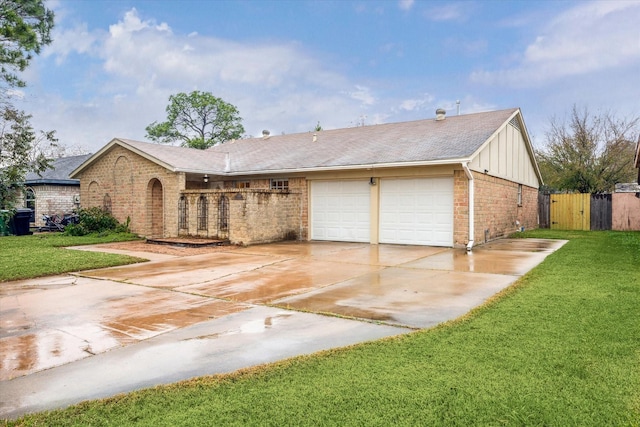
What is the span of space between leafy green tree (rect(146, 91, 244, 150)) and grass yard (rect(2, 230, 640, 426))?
128 feet

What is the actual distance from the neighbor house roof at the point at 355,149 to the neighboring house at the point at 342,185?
2.3 inches

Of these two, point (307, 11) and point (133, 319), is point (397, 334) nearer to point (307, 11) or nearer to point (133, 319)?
point (133, 319)

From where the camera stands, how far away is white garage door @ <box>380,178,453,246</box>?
13891 millimetres

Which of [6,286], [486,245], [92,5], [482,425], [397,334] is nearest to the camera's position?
[482,425]

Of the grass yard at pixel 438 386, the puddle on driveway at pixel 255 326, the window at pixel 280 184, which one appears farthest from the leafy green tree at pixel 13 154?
the window at pixel 280 184

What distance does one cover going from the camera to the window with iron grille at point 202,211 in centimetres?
1596

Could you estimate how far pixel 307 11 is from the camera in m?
18.6

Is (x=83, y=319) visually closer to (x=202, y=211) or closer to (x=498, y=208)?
(x=202, y=211)

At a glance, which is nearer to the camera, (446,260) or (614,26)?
(446,260)

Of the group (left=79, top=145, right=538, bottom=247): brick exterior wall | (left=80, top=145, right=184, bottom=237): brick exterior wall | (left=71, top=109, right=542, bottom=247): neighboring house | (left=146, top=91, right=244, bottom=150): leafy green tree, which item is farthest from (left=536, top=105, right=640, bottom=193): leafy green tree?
(left=146, top=91, right=244, bottom=150): leafy green tree

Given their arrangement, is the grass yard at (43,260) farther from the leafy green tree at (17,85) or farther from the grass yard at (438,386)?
the grass yard at (438,386)

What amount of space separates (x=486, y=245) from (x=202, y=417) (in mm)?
12812

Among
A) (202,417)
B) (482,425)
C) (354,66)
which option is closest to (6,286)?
(202,417)

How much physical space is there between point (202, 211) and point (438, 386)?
13.9m
